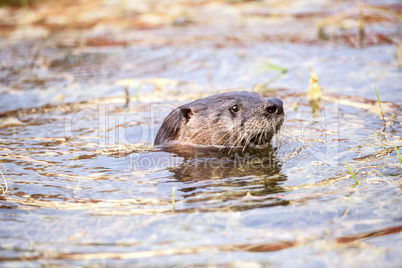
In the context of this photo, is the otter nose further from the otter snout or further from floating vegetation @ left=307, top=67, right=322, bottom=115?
floating vegetation @ left=307, top=67, right=322, bottom=115

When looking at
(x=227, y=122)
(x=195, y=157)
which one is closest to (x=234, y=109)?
(x=227, y=122)

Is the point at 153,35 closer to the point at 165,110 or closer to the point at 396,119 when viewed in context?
the point at 165,110

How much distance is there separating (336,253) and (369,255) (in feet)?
0.58

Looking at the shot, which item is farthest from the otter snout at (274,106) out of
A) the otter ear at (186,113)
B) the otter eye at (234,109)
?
the otter ear at (186,113)

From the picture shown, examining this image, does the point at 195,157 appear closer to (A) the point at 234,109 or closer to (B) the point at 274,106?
(A) the point at 234,109

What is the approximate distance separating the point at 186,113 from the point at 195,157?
502 millimetres

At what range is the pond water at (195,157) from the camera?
3203 millimetres

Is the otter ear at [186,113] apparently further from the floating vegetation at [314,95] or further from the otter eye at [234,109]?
the floating vegetation at [314,95]

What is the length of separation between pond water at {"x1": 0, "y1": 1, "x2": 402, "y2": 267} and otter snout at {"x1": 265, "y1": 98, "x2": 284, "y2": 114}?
43cm

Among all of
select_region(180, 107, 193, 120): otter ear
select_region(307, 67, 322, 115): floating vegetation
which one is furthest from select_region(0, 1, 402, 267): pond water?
select_region(180, 107, 193, 120): otter ear

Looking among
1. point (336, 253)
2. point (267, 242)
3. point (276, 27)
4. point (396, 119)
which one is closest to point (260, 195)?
point (267, 242)

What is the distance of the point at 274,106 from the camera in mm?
4840

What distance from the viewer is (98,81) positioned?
8.20m

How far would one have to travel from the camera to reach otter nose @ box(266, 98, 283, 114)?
4828 mm
